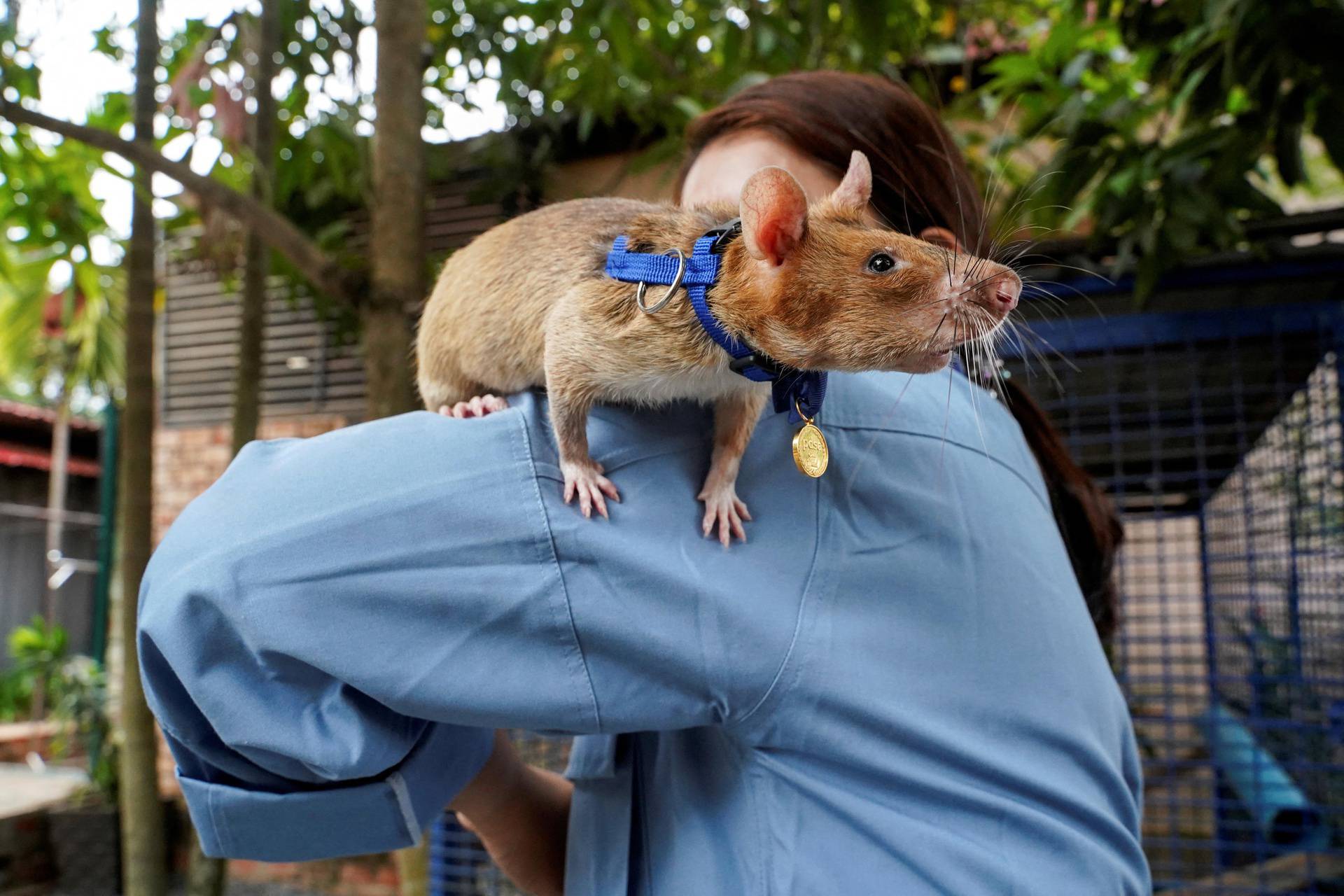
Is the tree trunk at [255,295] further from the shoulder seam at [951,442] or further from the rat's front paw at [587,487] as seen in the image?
the shoulder seam at [951,442]

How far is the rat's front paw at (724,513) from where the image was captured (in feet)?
3.50

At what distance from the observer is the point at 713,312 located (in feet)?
3.39

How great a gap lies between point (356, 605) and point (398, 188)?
1.49 m

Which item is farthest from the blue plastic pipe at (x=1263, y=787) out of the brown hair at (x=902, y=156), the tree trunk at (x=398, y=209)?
the tree trunk at (x=398, y=209)

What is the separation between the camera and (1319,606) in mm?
2902

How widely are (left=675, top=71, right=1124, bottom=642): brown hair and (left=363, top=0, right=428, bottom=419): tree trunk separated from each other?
69cm

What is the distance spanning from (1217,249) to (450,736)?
2.21 m

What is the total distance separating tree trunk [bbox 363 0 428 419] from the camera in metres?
2.12

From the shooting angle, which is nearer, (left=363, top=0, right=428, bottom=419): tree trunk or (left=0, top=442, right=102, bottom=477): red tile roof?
(left=363, top=0, right=428, bottom=419): tree trunk

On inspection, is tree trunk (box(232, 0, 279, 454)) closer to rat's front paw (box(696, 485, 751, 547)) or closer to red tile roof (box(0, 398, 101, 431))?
rat's front paw (box(696, 485, 751, 547))

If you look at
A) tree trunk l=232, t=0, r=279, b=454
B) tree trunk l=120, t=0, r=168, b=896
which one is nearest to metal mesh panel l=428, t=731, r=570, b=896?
tree trunk l=120, t=0, r=168, b=896

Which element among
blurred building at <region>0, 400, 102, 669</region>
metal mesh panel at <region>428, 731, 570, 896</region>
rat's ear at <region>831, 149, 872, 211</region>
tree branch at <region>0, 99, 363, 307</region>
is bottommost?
metal mesh panel at <region>428, 731, 570, 896</region>

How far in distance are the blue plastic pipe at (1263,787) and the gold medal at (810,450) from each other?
1.84m

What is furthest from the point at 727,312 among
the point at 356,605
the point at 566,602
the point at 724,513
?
the point at 356,605
